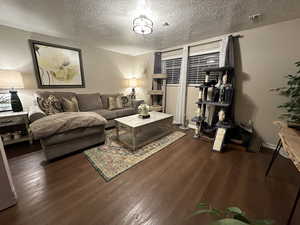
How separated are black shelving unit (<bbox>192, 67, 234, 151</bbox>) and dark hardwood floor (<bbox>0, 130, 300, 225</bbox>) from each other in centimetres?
84

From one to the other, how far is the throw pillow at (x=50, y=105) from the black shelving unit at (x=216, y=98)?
285 centimetres

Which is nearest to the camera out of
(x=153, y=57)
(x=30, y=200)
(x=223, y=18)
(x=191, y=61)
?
(x=30, y=200)

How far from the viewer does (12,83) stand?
2.13m

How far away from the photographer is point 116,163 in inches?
70.6

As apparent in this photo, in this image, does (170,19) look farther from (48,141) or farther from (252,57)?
(48,141)

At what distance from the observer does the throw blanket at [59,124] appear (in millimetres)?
1650

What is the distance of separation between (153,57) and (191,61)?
4.18ft

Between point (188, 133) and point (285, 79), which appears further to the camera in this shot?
point (188, 133)

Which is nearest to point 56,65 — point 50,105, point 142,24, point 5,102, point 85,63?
point 85,63

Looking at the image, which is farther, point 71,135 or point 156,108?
point 156,108

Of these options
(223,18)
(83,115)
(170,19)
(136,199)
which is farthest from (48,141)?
(223,18)

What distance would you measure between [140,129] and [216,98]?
170 cm

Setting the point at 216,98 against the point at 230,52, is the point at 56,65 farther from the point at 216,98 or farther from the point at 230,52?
the point at 230,52

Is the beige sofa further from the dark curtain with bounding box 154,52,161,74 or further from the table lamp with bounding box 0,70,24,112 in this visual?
the dark curtain with bounding box 154,52,161,74
